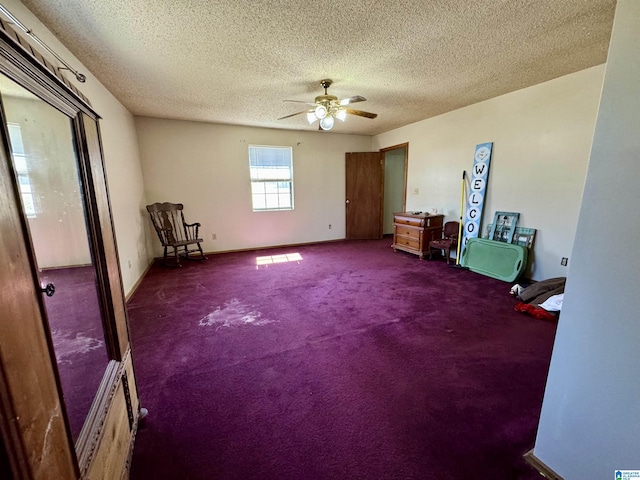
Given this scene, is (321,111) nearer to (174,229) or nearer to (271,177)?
(271,177)

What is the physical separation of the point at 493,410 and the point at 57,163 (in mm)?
2428

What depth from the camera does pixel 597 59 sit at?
2.57 meters

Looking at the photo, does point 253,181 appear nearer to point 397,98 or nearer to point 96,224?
point 397,98

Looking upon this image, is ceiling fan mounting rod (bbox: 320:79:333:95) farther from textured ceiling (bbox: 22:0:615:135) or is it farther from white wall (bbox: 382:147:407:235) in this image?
white wall (bbox: 382:147:407:235)

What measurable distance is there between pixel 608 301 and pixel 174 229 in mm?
5230

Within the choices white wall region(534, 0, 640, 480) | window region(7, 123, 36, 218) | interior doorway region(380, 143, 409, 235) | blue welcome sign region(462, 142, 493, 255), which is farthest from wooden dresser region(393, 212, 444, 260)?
window region(7, 123, 36, 218)

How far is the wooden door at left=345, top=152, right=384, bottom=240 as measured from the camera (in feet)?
19.8

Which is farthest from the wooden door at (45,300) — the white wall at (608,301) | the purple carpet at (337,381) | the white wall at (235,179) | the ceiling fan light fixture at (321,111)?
the white wall at (235,179)

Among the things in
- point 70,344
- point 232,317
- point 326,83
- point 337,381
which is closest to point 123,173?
point 232,317

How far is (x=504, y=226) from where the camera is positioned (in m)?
3.69

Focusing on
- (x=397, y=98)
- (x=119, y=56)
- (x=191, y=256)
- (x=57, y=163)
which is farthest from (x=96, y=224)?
(x=191, y=256)

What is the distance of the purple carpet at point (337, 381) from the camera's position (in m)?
1.28

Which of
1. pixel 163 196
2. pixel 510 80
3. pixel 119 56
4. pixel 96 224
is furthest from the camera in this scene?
pixel 163 196

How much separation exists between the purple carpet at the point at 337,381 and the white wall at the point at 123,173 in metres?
0.68
